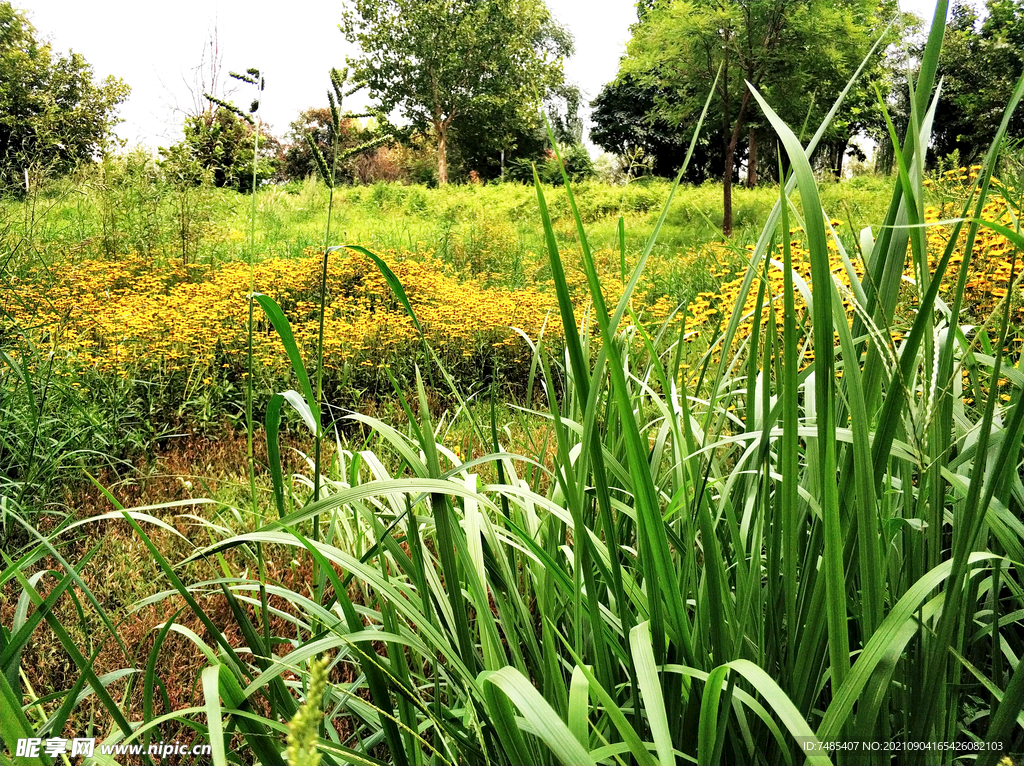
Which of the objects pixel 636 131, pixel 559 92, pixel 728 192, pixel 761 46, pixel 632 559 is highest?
pixel 559 92

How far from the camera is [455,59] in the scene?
64.7 ft

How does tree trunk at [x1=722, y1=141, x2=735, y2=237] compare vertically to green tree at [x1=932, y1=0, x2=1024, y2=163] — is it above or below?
below

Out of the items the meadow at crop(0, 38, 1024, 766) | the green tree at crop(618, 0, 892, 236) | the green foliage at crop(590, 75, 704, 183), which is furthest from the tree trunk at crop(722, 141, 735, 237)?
the green foliage at crop(590, 75, 704, 183)

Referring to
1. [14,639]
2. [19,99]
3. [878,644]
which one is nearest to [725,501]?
[878,644]

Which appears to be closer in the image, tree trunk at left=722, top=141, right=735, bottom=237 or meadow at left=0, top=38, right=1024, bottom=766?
meadow at left=0, top=38, right=1024, bottom=766

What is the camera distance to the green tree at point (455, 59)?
19.5 m

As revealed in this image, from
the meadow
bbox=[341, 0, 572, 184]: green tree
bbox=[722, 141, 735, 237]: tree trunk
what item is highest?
bbox=[341, 0, 572, 184]: green tree

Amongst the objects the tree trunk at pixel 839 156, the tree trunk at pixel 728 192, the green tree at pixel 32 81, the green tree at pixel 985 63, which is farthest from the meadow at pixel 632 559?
the tree trunk at pixel 839 156

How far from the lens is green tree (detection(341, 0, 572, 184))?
1950 cm

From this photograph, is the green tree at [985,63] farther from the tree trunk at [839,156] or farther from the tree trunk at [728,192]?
the tree trunk at [728,192]

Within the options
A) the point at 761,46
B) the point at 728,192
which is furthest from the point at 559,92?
the point at 728,192

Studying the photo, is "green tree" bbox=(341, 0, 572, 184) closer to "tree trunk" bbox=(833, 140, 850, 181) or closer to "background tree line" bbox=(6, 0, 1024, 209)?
"background tree line" bbox=(6, 0, 1024, 209)

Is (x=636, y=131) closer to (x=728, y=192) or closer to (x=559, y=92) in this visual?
(x=559, y=92)

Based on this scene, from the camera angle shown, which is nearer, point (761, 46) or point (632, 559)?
point (632, 559)
